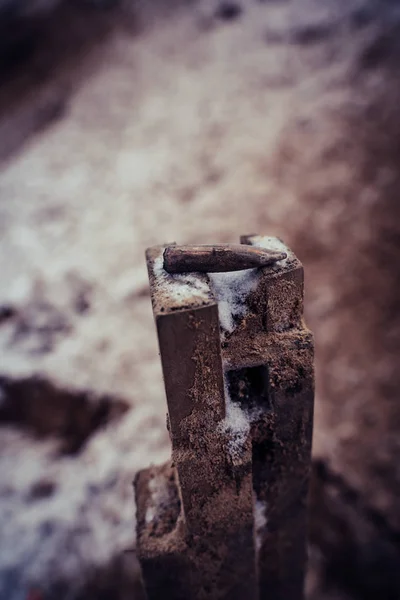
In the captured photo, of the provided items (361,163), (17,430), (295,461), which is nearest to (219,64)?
(361,163)

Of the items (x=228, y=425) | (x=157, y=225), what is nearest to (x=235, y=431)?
(x=228, y=425)

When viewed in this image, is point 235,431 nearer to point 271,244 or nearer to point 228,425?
point 228,425

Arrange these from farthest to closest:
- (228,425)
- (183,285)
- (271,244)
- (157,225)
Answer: (157,225) → (271,244) → (228,425) → (183,285)

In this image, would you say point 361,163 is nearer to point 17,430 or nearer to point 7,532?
point 17,430

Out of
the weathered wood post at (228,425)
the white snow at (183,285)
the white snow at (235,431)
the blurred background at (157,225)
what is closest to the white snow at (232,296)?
the weathered wood post at (228,425)

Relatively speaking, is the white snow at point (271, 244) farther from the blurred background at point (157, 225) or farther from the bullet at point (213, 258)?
the blurred background at point (157, 225)

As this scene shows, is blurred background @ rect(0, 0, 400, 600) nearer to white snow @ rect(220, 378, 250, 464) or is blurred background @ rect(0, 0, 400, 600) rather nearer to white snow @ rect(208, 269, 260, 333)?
white snow @ rect(220, 378, 250, 464)
